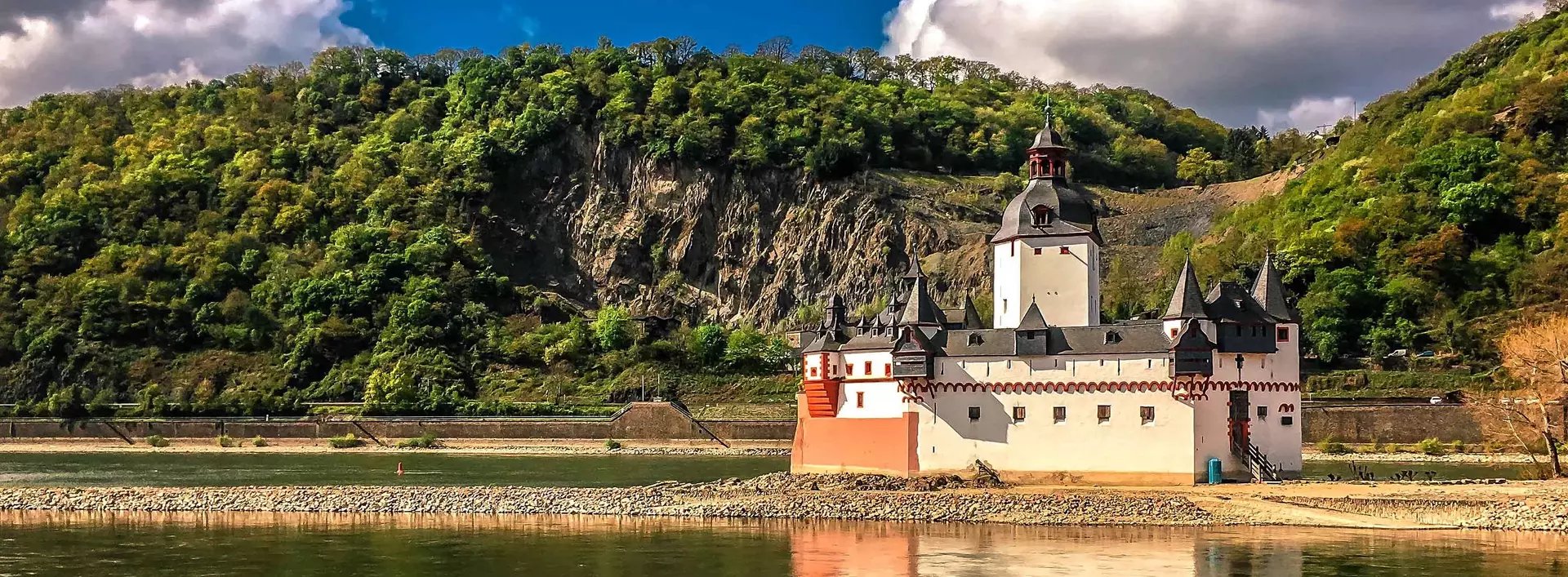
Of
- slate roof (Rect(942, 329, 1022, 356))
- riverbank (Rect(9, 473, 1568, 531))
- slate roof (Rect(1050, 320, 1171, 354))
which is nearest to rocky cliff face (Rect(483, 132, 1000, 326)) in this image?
slate roof (Rect(942, 329, 1022, 356))

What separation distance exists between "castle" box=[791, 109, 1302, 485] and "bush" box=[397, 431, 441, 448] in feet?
149

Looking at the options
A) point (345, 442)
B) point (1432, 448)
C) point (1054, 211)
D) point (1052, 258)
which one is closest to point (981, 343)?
point (1052, 258)

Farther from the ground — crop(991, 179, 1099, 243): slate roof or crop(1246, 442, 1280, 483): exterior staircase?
crop(991, 179, 1099, 243): slate roof

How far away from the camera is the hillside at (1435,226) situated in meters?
99.0

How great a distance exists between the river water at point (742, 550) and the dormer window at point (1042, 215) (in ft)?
51.1

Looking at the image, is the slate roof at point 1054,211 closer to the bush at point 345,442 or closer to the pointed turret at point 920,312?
the pointed turret at point 920,312

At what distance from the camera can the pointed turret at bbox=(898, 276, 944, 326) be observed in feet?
189

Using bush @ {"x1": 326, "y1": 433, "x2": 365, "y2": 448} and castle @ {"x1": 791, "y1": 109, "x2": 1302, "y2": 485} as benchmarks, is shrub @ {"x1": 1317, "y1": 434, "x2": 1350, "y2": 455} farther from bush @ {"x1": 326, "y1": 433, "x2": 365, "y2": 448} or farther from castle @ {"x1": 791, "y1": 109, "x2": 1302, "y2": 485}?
bush @ {"x1": 326, "y1": 433, "x2": 365, "y2": 448}

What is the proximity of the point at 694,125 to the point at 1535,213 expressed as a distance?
70117 millimetres

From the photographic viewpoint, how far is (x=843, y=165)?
14762cm

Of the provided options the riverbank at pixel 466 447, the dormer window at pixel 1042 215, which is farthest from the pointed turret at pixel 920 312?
the riverbank at pixel 466 447

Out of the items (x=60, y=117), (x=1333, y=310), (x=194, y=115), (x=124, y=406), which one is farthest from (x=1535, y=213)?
(x=60, y=117)

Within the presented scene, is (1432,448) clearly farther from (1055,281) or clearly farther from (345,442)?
(345,442)

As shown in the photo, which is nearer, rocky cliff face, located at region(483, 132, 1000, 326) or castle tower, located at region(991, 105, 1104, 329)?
castle tower, located at region(991, 105, 1104, 329)
